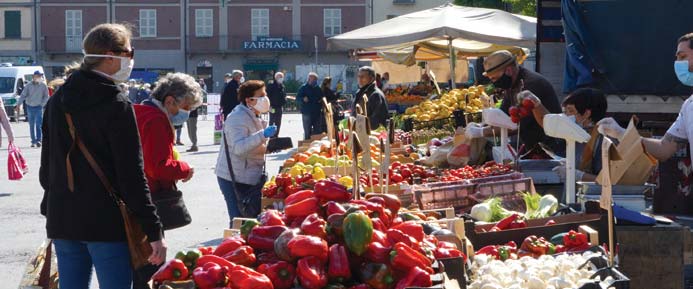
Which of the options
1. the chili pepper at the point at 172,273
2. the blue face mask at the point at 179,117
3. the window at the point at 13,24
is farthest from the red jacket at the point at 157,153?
the window at the point at 13,24

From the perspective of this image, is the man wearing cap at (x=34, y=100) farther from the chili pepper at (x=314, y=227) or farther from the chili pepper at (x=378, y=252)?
the chili pepper at (x=378, y=252)

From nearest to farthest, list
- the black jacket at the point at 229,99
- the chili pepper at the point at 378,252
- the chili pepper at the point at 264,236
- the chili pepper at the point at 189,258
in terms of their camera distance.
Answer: the chili pepper at the point at 378,252
the chili pepper at the point at 189,258
the chili pepper at the point at 264,236
the black jacket at the point at 229,99

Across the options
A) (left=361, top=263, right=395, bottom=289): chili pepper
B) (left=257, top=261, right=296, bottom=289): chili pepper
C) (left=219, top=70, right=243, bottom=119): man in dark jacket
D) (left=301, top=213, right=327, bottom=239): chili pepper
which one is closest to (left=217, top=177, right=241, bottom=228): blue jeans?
(left=301, top=213, right=327, bottom=239): chili pepper

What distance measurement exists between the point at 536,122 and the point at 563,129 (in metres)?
2.02

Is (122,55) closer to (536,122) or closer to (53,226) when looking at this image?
(53,226)

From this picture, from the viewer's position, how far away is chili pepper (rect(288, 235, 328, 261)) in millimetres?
4484

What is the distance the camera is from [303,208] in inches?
200

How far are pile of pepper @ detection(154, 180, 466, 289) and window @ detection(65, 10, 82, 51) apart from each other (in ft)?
221

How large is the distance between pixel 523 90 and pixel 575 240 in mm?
3790

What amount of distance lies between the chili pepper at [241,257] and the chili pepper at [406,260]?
0.61m

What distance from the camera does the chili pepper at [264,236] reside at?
482 cm

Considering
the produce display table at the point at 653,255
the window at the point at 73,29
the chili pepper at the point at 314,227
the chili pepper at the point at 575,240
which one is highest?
the window at the point at 73,29

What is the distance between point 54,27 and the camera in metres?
70.8

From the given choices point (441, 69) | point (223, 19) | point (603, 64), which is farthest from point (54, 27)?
point (603, 64)
